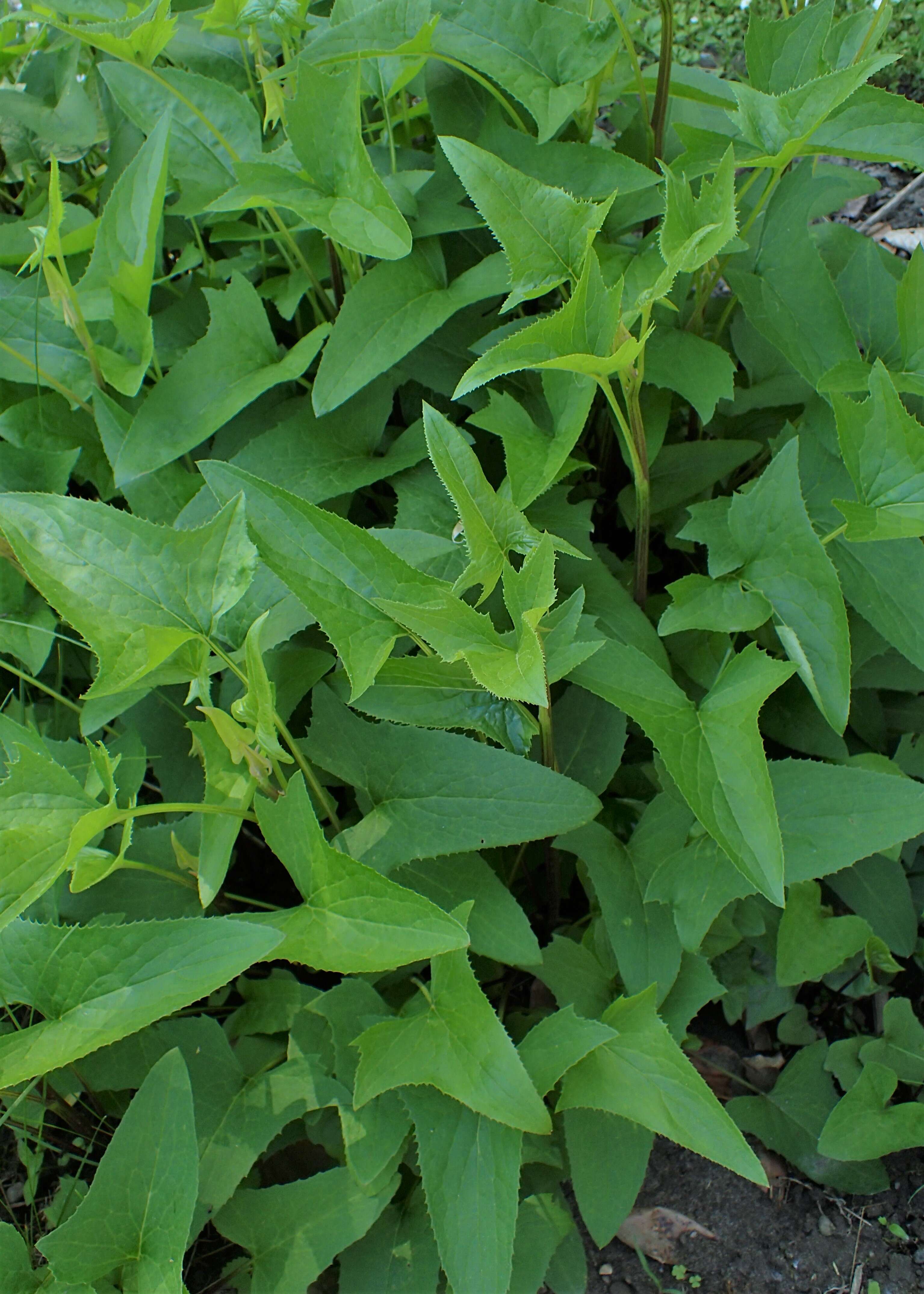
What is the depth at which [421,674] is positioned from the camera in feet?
3.33

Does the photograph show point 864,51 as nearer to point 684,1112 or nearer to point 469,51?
point 469,51

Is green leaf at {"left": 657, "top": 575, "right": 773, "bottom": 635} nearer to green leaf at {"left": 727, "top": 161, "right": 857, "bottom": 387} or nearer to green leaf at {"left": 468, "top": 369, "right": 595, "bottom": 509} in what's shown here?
green leaf at {"left": 468, "top": 369, "right": 595, "bottom": 509}

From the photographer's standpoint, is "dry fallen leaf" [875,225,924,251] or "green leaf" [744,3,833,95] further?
"dry fallen leaf" [875,225,924,251]

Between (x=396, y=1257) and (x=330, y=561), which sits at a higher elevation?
(x=330, y=561)

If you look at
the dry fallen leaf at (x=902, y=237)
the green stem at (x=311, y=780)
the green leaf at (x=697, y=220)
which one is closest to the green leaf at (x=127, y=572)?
the green stem at (x=311, y=780)

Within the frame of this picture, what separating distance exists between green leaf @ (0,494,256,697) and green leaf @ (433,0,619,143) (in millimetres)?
667

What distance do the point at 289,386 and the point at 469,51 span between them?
500 mm

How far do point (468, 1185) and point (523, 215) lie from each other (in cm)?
98

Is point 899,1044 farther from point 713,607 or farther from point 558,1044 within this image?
point 713,607

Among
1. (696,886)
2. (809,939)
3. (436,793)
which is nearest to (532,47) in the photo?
(436,793)

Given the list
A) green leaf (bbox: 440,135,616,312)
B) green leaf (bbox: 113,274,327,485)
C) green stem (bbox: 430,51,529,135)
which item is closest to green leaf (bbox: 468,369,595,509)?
green leaf (bbox: 440,135,616,312)

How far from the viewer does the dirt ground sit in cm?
119

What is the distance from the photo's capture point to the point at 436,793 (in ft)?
3.43

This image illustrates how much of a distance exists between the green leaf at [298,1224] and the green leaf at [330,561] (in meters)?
0.57
